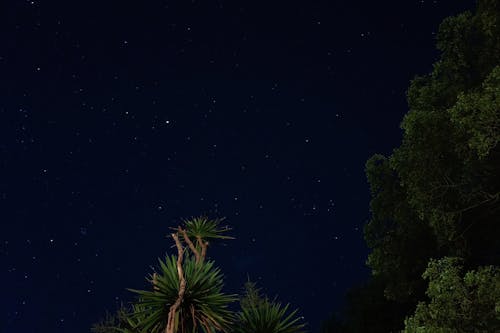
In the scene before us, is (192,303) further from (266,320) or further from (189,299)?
(266,320)

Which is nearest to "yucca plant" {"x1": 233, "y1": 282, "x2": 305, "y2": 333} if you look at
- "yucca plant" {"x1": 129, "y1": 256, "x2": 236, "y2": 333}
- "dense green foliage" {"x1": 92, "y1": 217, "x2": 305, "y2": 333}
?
"dense green foliage" {"x1": 92, "y1": 217, "x2": 305, "y2": 333}

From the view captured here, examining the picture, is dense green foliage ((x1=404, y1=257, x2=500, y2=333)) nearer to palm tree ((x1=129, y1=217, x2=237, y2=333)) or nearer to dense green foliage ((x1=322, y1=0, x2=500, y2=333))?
dense green foliage ((x1=322, y1=0, x2=500, y2=333))

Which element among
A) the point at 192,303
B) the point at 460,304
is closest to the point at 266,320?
the point at 192,303

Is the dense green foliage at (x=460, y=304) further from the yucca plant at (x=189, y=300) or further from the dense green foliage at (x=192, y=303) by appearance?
the yucca plant at (x=189, y=300)

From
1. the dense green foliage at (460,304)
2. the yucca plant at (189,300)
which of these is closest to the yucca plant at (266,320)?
the yucca plant at (189,300)

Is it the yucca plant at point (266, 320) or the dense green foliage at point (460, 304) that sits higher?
the yucca plant at point (266, 320)

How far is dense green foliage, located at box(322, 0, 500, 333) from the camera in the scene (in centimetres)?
718

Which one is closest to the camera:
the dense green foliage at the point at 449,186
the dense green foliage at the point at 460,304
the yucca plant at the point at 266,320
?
the dense green foliage at the point at 460,304

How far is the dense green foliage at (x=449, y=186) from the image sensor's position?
7180 mm

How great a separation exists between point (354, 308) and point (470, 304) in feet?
38.2

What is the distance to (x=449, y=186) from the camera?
8273 mm

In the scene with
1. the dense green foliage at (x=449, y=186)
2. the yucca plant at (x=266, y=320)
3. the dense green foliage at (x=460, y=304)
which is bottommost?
the dense green foliage at (x=460, y=304)

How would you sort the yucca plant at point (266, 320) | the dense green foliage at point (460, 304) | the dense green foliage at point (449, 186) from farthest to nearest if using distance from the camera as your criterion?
the yucca plant at point (266, 320) < the dense green foliage at point (449, 186) < the dense green foliage at point (460, 304)

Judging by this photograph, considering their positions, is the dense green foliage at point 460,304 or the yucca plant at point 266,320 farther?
the yucca plant at point 266,320
